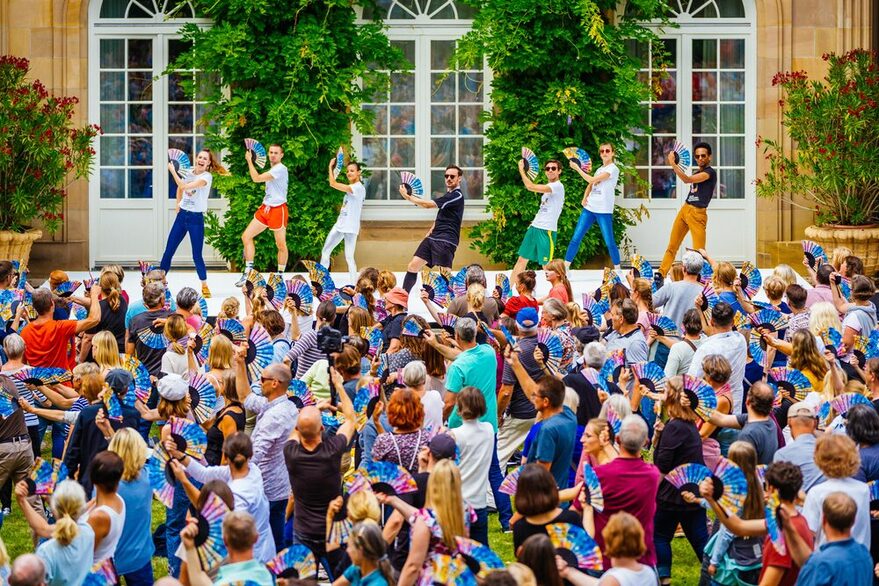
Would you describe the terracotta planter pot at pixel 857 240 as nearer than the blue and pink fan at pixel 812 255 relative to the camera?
No

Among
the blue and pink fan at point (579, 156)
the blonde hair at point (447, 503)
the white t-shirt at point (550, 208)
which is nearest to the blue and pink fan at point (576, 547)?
the blonde hair at point (447, 503)

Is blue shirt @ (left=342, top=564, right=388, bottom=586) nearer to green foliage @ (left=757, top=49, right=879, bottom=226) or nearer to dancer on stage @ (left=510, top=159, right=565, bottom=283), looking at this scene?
dancer on stage @ (left=510, top=159, right=565, bottom=283)

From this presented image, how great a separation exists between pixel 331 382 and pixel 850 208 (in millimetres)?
10817

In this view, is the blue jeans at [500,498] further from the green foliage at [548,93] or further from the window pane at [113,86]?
the window pane at [113,86]

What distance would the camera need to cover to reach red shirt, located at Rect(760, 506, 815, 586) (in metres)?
6.32

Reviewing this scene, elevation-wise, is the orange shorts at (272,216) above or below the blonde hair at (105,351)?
above

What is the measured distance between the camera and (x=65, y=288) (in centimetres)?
1201

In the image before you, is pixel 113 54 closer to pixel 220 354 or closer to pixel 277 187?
pixel 277 187

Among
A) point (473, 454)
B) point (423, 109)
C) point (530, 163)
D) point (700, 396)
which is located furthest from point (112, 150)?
point (700, 396)

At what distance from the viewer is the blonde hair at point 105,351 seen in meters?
8.82

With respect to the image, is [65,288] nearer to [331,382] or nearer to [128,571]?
[331,382]

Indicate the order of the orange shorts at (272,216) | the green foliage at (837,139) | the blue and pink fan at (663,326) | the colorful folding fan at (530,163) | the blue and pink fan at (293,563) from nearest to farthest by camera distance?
the blue and pink fan at (293,563) → the blue and pink fan at (663,326) → the orange shorts at (272,216) → the colorful folding fan at (530,163) → the green foliage at (837,139)

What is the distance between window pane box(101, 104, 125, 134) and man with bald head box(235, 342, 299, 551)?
38.2ft

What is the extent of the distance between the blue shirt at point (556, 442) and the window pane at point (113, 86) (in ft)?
40.7
